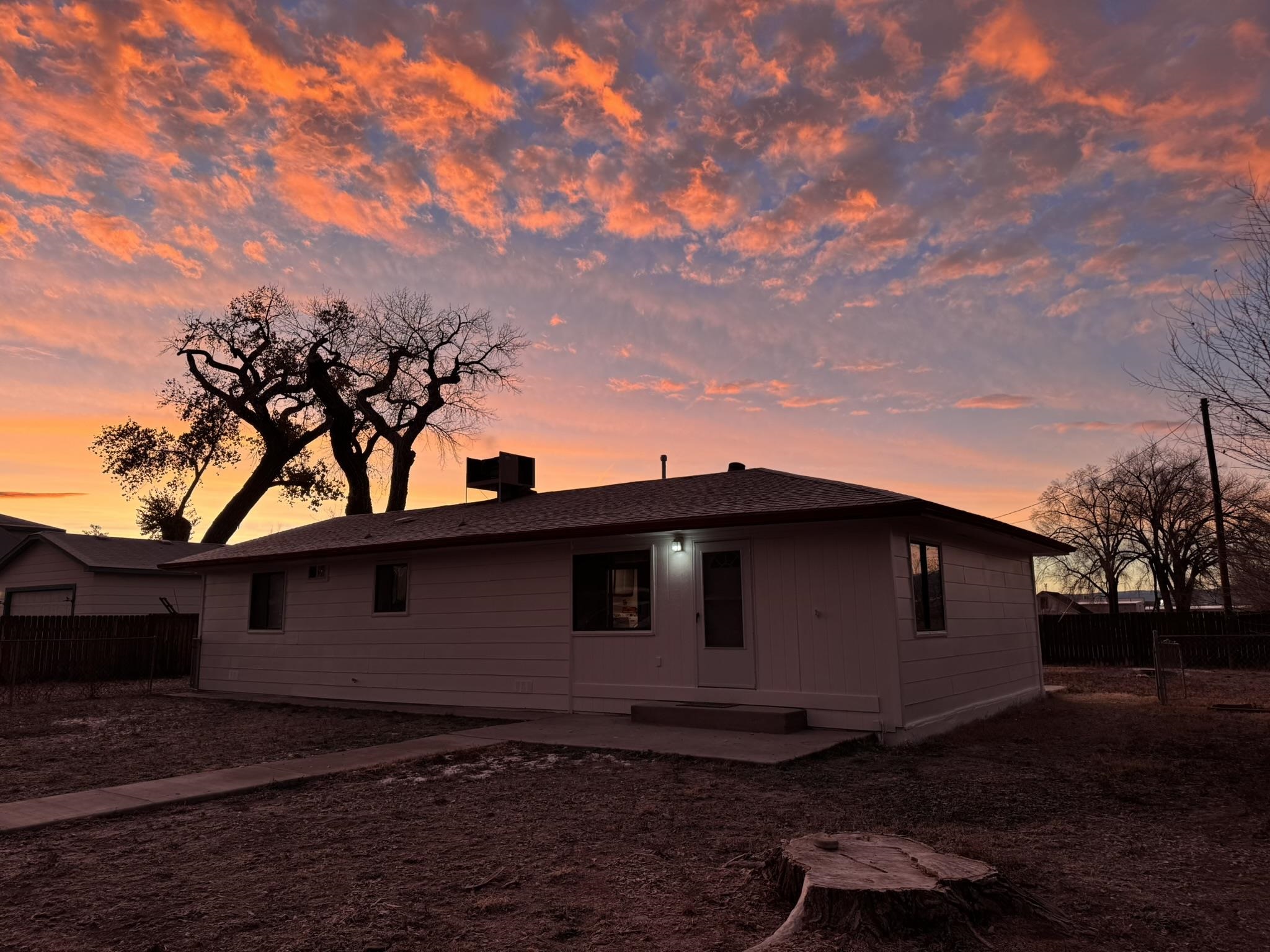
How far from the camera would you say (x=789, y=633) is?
32.1ft

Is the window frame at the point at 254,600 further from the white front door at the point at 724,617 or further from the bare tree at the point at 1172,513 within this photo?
the bare tree at the point at 1172,513

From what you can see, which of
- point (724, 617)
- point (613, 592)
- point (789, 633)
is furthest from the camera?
point (613, 592)

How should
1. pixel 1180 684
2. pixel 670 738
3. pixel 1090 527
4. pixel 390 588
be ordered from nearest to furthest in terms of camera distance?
pixel 670 738
pixel 390 588
pixel 1180 684
pixel 1090 527

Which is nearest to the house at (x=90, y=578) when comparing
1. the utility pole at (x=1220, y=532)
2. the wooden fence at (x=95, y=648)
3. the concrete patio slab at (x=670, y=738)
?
the wooden fence at (x=95, y=648)

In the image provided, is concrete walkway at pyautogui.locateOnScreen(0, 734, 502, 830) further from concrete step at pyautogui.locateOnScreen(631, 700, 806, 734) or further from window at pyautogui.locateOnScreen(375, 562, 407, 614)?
window at pyautogui.locateOnScreen(375, 562, 407, 614)

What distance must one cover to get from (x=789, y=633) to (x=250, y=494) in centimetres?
3079

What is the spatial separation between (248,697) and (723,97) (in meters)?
13.4

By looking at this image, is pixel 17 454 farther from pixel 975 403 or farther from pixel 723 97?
pixel 975 403

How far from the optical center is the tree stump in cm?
322

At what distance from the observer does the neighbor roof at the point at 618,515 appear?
9.52m

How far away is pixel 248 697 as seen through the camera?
14961 millimetres

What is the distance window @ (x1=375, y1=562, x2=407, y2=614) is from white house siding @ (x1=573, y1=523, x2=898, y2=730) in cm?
415

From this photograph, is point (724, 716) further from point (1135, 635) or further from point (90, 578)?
point (90, 578)

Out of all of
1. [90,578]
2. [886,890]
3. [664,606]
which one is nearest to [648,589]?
[664,606]
